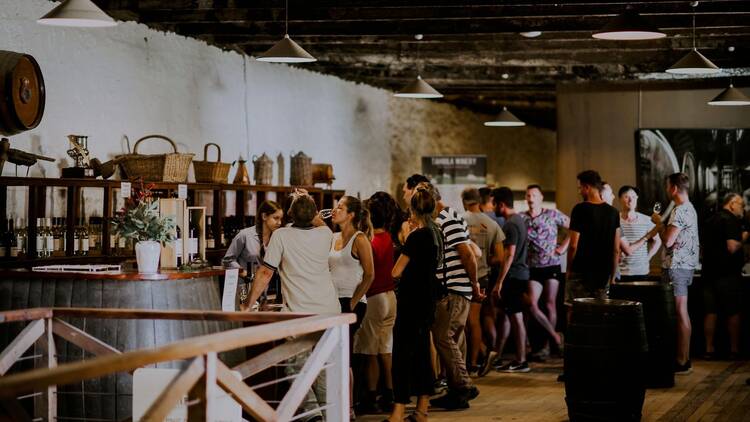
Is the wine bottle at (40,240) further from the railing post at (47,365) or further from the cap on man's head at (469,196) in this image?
the cap on man's head at (469,196)

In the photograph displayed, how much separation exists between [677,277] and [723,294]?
98 cm

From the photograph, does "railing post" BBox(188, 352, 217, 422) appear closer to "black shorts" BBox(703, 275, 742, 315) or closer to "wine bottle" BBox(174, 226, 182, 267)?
"wine bottle" BBox(174, 226, 182, 267)

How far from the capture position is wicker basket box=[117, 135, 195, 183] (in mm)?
7812

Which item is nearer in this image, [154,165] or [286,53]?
[286,53]

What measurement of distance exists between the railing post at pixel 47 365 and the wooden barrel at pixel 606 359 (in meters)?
3.13

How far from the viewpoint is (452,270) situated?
7102 mm

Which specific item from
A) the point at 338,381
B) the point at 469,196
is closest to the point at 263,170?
the point at 469,196

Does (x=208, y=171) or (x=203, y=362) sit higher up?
(x=208, y=171)

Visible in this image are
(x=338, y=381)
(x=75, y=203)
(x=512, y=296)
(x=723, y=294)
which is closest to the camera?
(x=338, y=381)

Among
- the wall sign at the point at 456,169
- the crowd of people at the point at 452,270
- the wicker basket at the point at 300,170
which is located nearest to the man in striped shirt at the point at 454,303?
the crowd of people at the point at 452,270

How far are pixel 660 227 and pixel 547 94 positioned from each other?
6387mm

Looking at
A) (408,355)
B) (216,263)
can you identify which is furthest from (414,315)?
(216,263)

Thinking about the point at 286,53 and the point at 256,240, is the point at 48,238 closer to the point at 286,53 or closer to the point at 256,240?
the point at 256,240

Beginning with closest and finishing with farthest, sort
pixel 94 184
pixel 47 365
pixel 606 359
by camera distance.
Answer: pixel 47 365 < pixel 606 359 < pixel 94 184
